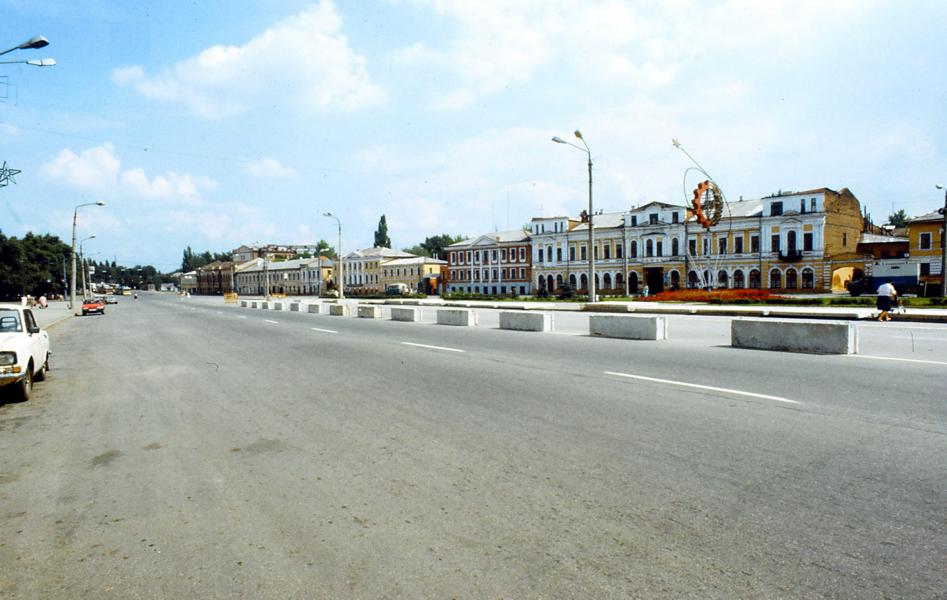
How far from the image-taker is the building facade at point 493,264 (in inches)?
3627

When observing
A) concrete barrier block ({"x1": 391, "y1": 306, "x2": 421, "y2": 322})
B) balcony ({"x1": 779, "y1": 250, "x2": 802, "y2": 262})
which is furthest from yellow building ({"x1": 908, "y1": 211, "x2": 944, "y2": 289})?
concrete barrier block ({"x1": 391, "y1": 306, "x2": 421, "y2": 322})

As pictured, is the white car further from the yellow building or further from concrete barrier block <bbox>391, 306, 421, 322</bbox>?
the yellow building

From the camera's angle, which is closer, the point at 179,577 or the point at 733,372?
the point at 179,577

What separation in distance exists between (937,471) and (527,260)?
87.6 m

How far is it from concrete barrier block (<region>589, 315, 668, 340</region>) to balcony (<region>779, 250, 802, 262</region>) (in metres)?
57.2

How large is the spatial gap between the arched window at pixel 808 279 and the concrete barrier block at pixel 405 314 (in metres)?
53.7

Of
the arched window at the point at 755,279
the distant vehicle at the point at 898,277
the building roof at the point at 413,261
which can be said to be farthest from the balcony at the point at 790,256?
the building roof at the point at 413,261

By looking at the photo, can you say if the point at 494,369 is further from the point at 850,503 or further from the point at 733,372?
the point at 850,503

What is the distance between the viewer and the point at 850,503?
3.92 meters

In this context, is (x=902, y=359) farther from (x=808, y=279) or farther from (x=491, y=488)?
(x=808, y=279)

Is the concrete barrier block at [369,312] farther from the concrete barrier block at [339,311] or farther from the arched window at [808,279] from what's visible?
the arched window at [808,279]

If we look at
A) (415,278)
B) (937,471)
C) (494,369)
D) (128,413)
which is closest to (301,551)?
(937,471)

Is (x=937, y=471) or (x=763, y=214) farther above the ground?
(x=763, y=214)

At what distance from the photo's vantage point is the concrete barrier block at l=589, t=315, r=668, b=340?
605 inches
